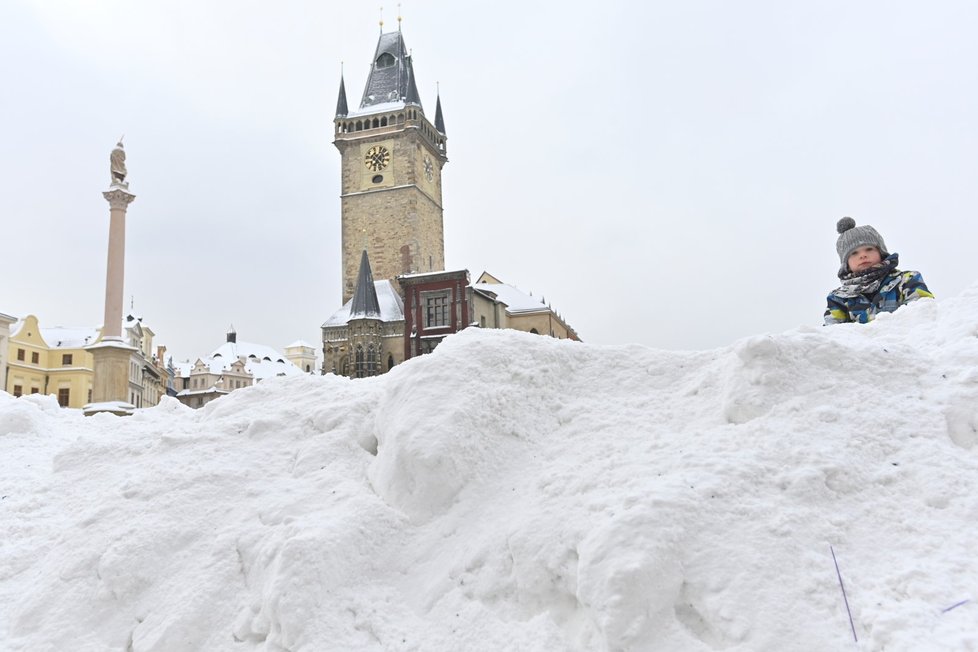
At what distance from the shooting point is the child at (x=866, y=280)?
550 cm

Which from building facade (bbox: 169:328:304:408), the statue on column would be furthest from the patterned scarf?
building facade (bbox: 169:328:304:408)

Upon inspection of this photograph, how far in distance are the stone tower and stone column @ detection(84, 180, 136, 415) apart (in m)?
27.4

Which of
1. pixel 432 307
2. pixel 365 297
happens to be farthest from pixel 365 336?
pixel 432 307

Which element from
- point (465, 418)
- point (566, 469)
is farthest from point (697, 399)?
point (465, 418)

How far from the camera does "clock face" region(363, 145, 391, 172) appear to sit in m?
50.4

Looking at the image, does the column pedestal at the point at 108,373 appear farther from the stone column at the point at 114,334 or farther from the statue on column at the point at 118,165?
the statue on column at the point at 118,165

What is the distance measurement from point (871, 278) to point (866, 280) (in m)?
0.04

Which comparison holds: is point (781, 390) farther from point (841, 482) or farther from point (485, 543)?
point (485, 543)

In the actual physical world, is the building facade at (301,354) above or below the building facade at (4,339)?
above

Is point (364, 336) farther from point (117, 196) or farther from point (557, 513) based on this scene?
point (557, 513)

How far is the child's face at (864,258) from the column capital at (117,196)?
66.6 ft

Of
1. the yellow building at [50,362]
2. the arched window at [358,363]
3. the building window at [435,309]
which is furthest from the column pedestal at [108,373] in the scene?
the yellow building at [50,362]

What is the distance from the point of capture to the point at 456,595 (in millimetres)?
3094

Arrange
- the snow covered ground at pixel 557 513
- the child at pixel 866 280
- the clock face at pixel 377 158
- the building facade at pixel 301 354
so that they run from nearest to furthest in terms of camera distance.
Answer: the snow covered ground at pixel 557 513, the child at pixel 866 280, the clock face at pixel 377 158, the building facade at pixel 301 354
